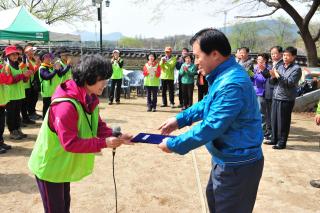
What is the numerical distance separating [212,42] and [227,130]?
1.95 feet

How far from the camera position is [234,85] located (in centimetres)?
225

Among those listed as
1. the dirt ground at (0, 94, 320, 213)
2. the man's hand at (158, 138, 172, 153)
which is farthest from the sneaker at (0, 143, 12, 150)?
the man's hand at (158, 138, 172, 153)

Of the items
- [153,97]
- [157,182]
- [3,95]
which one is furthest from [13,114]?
[153,97]

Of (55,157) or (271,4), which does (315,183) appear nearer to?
(55,157)

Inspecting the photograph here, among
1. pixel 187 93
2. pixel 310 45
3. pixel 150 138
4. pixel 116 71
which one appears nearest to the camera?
pixel 150 138

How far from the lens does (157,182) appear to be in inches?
197

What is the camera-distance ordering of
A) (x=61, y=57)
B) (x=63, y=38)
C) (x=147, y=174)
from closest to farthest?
(x=147, y=174), (x=61, y=57), (x=63, y=38)

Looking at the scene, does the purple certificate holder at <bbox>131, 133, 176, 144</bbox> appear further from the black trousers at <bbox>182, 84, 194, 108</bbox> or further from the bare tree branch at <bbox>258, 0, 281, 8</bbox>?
the bare tree branch at <bbox>258, 0, 281, 8</bbox>

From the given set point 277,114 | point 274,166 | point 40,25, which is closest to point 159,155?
point 274,166

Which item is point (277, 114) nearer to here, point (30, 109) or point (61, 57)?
point (61, 57)

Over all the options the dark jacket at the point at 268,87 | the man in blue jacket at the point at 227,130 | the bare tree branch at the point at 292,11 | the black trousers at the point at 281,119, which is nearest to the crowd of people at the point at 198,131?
the man in blue jacket at the point at 227,130

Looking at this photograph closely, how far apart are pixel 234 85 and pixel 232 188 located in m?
0.73

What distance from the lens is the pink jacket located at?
7.53 feet

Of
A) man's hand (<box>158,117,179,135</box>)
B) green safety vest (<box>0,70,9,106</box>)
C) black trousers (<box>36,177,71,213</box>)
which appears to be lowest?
black trousers (<box>36,177,71,213</box>)
